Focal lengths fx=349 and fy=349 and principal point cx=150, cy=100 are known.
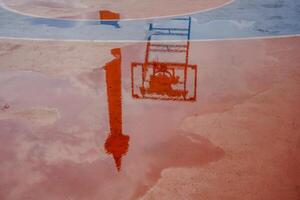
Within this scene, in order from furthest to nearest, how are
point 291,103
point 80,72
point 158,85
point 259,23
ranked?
point 259,23 → point 80,72 → point 158,85 → point 291,103

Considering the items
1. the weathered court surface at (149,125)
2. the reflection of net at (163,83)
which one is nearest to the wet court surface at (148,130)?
the weathered court surface at (149,125)

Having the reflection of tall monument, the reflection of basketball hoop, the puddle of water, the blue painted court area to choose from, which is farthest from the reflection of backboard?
the blue painted court area

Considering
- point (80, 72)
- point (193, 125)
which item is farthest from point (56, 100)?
point (193, 125)

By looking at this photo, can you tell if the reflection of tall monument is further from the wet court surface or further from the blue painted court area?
the blue painted court area

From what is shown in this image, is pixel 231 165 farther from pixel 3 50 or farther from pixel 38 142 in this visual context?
pixel 3 50

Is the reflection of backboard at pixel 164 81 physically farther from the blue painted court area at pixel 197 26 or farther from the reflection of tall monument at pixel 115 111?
the blue painted court area at pixel 197 26
